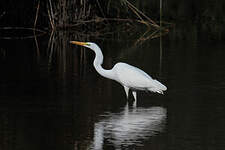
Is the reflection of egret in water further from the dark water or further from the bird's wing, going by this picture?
the bird's wing

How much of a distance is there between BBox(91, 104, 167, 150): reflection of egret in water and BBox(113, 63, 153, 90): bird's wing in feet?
1.26

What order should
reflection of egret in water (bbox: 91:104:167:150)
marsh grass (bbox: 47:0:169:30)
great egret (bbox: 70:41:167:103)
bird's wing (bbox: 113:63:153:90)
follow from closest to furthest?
reflection of egret in water (bbox: 91:104:167:150) → great egret (bbox: 70:41:167:103) → bird's wing (bbox: 113:63:153:90) → marsh grass (bbox: 47:0:169:30)

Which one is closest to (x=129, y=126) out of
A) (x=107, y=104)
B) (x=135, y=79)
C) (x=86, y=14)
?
(x=107, y=104)

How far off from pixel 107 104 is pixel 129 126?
4.95ft

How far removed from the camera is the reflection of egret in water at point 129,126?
24.7 ft

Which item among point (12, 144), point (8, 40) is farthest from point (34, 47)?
point (12, 144)

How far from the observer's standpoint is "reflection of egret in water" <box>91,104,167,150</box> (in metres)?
7.52

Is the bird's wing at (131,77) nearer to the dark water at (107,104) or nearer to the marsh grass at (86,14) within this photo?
the dark water at (107,104)

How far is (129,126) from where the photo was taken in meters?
8.31

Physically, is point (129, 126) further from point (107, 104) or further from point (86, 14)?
point (86, 14)

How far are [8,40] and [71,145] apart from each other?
12821 millimetres

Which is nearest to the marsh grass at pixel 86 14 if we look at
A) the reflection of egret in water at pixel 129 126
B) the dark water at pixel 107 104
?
the dark water at pixel 107 104

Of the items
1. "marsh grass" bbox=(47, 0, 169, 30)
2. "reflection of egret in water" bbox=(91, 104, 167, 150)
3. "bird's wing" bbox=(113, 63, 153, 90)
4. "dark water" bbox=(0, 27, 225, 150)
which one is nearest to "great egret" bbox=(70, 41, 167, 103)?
"bird's wing" bbox=(113, 63, 153, 90)

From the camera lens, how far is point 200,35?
804 inches
